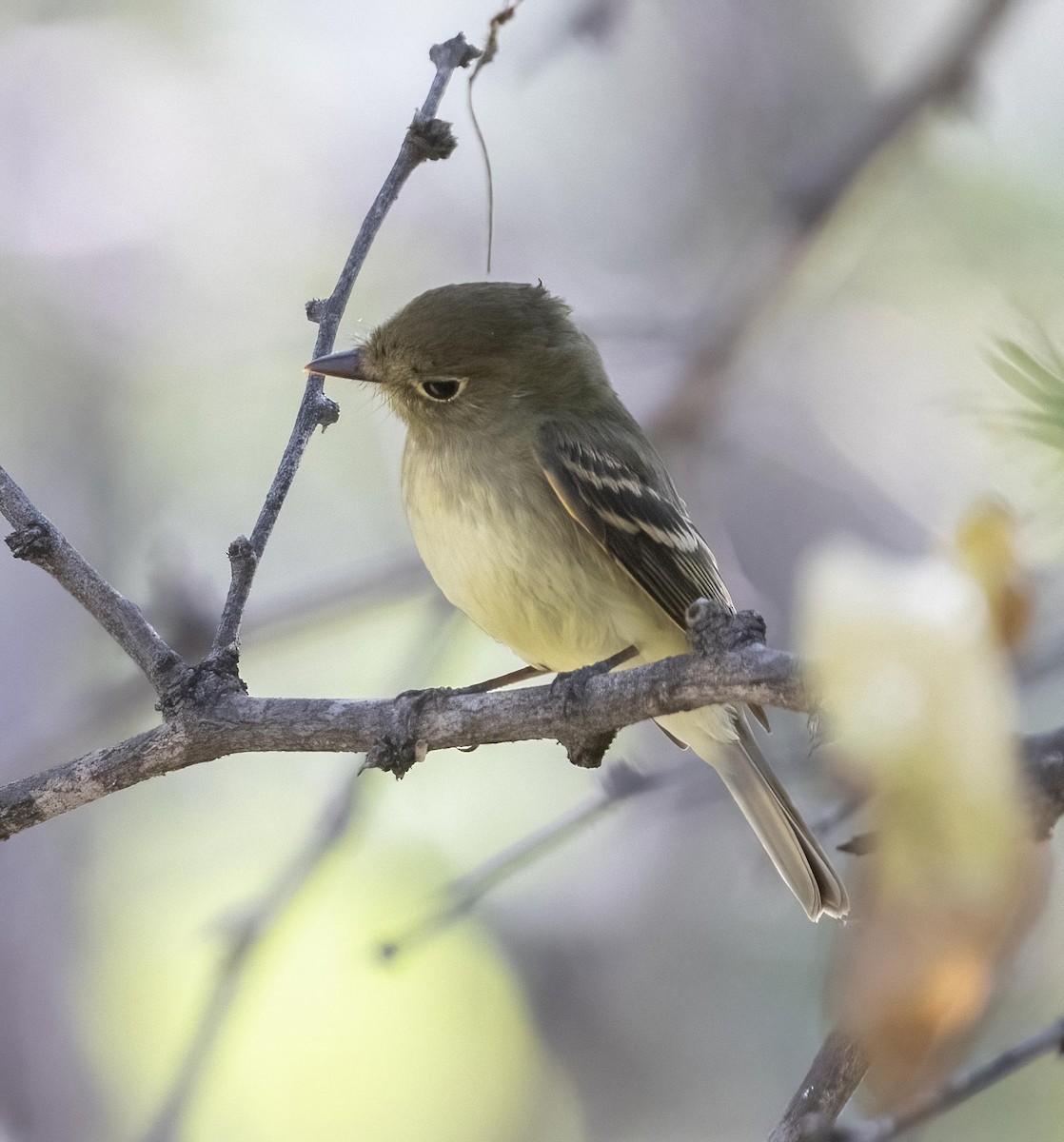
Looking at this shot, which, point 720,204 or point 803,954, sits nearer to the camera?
point 803,954

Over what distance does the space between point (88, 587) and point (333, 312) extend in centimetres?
66

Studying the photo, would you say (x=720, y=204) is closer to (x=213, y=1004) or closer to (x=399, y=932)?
(x=399, y=932)

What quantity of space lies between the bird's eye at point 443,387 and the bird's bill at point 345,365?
139mm

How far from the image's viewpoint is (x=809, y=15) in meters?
4.36

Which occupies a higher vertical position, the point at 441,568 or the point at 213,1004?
the point at 441,568

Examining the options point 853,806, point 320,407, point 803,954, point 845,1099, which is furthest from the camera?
point 803,954

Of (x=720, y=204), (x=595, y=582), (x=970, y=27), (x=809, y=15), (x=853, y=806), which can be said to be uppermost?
(x=809, y=15)

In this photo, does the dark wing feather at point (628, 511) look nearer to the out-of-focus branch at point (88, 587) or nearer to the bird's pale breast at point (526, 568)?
the bird's pale breast at point (526, 568)

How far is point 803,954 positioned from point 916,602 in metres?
3.09

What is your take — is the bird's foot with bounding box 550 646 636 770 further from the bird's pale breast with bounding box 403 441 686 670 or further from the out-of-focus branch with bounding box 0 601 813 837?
the bird's pale breast with bounding box 403 441 686 670

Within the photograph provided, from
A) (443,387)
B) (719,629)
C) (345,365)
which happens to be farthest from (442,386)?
(719,629)

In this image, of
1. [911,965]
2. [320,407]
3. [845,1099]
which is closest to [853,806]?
[911,965]

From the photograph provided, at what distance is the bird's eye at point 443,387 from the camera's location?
2.87 m

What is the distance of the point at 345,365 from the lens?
9.00 feet
